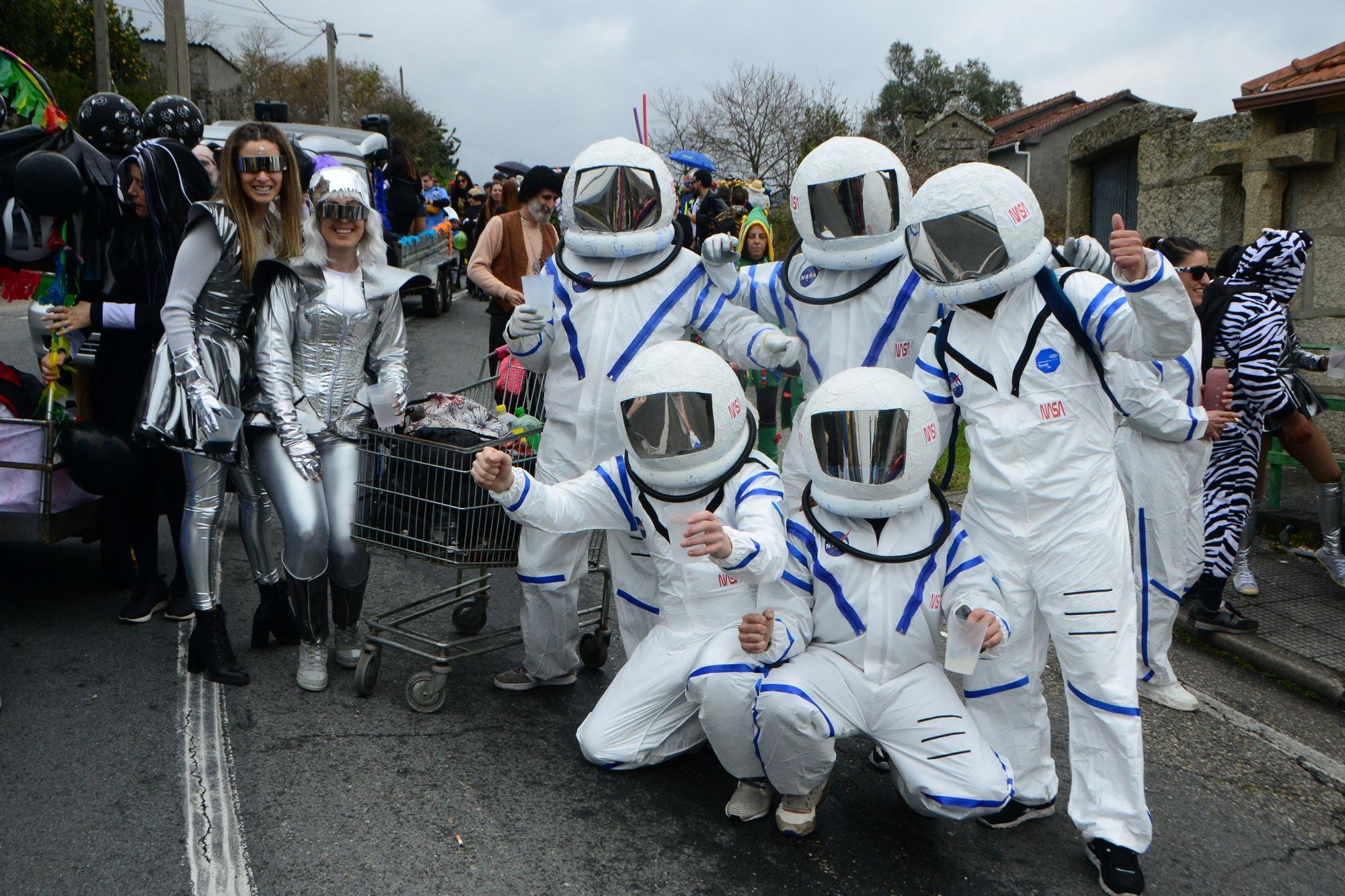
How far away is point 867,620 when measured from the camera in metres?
3.44

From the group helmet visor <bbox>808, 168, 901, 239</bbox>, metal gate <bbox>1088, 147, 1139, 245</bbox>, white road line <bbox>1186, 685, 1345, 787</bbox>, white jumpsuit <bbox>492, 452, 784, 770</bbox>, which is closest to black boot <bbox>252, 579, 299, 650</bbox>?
white jumpsuit <bbox>492, 452, 784, 770</bbox>

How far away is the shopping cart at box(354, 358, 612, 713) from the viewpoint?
13.4 ft

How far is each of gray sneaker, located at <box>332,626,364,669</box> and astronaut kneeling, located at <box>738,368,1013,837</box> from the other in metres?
1.99

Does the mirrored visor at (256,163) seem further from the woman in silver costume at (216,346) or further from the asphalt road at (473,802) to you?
the asphalt road at (473,802)

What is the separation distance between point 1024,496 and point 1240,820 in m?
1.45

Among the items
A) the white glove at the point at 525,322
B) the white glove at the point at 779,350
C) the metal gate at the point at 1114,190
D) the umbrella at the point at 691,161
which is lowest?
the white glove at the point at 779,350

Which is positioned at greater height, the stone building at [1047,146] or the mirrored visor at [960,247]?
the stone building at [1047,146]

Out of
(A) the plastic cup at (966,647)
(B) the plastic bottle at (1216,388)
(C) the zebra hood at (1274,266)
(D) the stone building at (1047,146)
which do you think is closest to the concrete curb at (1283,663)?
(B) the plastic bottle at (1216,388)

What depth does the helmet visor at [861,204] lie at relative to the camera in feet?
12.9

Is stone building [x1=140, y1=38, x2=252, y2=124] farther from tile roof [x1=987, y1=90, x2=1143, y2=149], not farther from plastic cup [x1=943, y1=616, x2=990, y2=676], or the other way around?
plastic cup [x1=943, y1=616, x2=990, y2=676]

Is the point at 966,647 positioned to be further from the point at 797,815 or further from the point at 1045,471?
the point at 797,815

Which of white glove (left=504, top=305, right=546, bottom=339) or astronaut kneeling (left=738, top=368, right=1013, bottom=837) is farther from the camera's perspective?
white glove (left=504, top=305, right=546, bottom=339)

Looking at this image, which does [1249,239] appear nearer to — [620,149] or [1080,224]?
[1080,224]

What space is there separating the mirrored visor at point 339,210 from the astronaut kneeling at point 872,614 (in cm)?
202
